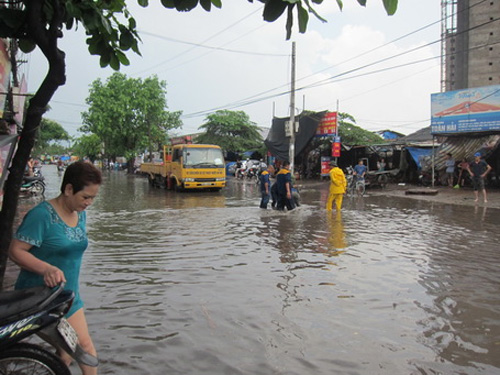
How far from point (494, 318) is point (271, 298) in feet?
7.32

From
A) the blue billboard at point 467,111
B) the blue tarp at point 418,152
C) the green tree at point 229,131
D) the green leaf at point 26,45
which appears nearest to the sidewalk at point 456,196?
the blue tarp at point 418,152

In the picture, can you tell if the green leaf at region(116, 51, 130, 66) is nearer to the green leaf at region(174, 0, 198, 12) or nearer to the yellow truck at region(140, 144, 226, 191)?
the green leaf at region(174, 0, 198, 12)

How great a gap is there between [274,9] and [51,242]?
1.83 meters

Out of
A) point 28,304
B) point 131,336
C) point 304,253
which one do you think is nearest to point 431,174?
point 304,253

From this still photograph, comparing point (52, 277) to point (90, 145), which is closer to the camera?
point (52, 277)

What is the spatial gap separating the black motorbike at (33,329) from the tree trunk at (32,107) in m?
0.86

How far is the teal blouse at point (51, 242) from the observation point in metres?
2.36

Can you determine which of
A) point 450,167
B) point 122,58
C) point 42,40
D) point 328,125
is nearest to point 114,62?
point 122,58

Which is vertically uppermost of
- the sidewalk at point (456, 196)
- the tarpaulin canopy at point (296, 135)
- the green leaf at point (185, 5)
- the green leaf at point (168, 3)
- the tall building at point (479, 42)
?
the tall building at point (479, 42)

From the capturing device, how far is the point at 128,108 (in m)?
39.3

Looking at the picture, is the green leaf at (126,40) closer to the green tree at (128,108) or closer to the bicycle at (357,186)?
the bicycle at (357,186)

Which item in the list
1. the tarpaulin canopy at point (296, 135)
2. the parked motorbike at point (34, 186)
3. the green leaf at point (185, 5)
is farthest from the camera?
the tarpaulin canopy at point (296, 135)

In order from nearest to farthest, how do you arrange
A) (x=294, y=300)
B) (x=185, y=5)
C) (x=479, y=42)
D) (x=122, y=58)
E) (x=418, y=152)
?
1. (x=185, y=5)
2. (x=122, y=58)
3. (x=294, y=300)
4. (x=418, y=152)
5. (x=479, y=42)

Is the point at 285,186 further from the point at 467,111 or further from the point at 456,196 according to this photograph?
the point at 467,111
